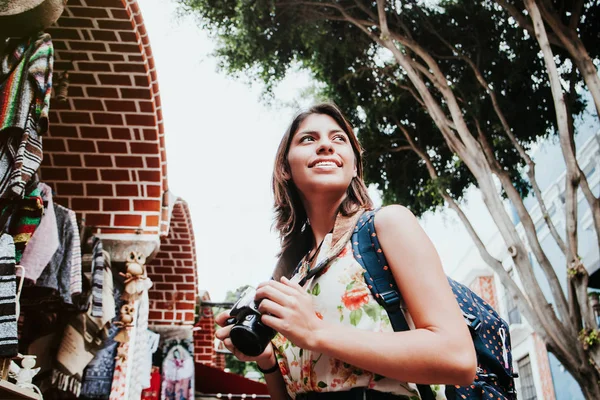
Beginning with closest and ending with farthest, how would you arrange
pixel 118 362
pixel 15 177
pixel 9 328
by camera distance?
pixel 9 328 → pixel 15 177 → pixel 118 362

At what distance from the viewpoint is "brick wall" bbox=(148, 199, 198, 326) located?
25.4 ft

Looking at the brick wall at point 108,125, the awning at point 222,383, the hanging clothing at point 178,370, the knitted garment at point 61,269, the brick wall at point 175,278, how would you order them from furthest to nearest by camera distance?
the awning at point 222,383
the brick wall at point 175,278
the hanging clothing at point 178,370
the brick wall at point 108,125
the knitted garment at point 61,269

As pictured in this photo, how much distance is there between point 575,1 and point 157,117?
214 inches

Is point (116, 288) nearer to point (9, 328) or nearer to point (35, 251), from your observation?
point (35, 251)

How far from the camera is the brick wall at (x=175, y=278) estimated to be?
305 inches

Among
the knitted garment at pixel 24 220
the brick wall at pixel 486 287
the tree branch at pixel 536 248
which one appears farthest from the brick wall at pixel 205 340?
the brick wall at pixel 486 287

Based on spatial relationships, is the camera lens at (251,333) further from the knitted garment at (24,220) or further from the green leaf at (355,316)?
the knitted garment at (24,220)

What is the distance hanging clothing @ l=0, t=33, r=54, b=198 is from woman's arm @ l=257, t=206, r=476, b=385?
2.17 m

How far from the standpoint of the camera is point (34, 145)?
9.59 feet

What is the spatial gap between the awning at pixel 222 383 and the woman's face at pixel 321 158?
7.63m

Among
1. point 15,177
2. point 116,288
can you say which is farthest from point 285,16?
point 15,177

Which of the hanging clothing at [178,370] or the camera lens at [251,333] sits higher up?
the hanging clothing at [178,370]

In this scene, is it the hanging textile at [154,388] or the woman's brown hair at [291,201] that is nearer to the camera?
the woman's brown hair at [291,201]

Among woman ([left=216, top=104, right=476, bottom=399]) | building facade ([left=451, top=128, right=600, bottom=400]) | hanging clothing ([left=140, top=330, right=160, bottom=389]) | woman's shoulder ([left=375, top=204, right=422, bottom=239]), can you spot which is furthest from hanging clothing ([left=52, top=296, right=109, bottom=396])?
building facade ([left=451, top=128, right=600, bottom=400])
